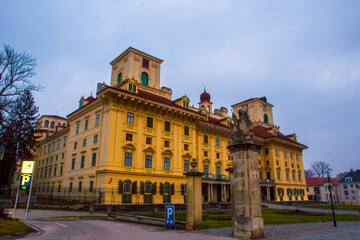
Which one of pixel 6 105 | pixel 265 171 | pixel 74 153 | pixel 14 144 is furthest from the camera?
pixel 265 171

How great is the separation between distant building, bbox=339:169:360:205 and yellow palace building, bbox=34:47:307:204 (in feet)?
148

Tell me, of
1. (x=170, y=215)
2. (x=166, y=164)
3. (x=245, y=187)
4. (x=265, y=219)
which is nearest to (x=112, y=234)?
(x=170, y=215)

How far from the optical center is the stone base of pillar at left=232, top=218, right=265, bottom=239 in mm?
11328

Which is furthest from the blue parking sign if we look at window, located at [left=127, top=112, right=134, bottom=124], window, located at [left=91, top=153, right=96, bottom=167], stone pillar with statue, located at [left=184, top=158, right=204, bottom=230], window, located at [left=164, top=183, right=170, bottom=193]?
window, located at [left=91, top=153, right=96, bottom=167]

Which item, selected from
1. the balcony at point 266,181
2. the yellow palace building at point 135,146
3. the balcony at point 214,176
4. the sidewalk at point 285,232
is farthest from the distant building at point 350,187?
the sidewalk at point 285,232

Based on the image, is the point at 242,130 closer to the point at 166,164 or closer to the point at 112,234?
the point at 112,234

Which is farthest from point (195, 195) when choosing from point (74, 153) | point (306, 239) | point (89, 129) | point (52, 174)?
point (52, 174)

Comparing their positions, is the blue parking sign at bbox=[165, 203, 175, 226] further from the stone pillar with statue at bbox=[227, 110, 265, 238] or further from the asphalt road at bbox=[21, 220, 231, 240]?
the stone pillar with statue at bbox=[227, 110, 265, 238]

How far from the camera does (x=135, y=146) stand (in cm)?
3212

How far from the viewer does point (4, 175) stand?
155 ft

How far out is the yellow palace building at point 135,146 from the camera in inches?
1199

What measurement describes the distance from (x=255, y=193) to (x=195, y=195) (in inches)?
137

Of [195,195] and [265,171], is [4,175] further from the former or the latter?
[265,171]

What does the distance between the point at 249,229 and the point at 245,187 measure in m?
1.79
